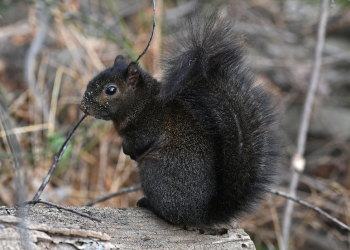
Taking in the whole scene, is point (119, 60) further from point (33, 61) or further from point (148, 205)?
point (33, 61)

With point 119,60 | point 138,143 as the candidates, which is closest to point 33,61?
point 119,60

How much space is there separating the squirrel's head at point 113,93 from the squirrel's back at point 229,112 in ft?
1.10

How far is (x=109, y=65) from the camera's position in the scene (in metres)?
4.09

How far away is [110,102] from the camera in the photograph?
2.06 meters

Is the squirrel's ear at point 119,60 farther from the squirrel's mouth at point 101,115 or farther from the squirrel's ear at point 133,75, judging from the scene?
the squirrel's mouth at point 101,115

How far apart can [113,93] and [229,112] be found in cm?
66

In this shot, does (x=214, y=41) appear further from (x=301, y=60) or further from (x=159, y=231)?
(x=301, y=60)

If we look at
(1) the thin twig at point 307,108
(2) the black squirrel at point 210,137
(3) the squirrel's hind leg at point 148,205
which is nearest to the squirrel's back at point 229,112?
(2) the black squirrel at point 210,137

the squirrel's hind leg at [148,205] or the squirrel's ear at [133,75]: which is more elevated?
the squirrel's ear at [133,75]

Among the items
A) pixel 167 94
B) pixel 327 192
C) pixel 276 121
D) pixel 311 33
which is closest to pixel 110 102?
pixel 167 94

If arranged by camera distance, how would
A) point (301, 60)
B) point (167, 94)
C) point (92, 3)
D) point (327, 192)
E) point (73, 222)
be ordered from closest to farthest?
1. point (73, 222)
2. point (167, 94)
3. point (327, 192)
4. point (301, 60)
5. point (92, 3)

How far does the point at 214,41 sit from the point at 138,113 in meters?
0.54

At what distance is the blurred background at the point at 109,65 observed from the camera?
10.9 ft

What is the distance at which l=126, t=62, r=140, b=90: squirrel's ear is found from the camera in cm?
204
